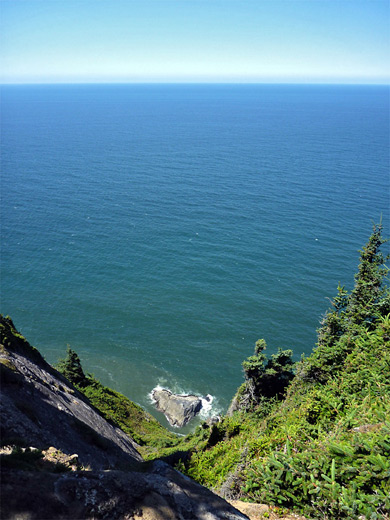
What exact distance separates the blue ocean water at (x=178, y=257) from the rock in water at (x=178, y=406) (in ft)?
6.97

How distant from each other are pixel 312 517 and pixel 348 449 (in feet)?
7.02

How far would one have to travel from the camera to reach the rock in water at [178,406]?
5262cm

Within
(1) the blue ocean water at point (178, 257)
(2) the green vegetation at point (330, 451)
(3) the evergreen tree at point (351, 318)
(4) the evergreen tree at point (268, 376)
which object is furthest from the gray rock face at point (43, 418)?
(1) the blue ocean water at point (178, 257)

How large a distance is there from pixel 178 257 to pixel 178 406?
40836mm

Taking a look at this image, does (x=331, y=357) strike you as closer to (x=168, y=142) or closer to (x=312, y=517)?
(x=312, y=517)

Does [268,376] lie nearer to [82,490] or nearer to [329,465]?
[329,465]

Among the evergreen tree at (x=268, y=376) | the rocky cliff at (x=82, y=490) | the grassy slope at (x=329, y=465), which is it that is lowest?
the rocky cliff at (x=82, y=490)

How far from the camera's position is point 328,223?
97.0 metres

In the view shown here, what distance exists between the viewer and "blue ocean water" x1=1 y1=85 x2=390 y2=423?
62.8 metres

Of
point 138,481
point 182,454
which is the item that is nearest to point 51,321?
point 182,454

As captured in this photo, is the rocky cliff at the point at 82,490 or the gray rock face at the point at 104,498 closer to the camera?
the gray rock face at the point at 104,498

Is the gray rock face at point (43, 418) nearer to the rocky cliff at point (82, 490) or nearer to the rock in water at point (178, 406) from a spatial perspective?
the rocky cliff at point (82, 490)

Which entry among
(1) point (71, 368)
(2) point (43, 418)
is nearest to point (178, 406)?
(1) point (71, 368)

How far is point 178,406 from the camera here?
53312 millimetres
